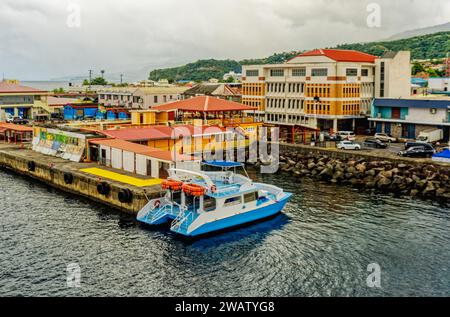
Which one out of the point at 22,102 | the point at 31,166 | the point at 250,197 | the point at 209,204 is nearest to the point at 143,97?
the point at 22,102

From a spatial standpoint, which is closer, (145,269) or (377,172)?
(145,269)

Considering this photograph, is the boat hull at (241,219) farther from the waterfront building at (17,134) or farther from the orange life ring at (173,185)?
the waterfront building at (17,134)

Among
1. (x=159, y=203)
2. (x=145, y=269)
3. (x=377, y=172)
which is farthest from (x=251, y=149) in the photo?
(x=145, y=269)

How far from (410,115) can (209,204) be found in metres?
37.5

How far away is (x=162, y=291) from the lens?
27.0 meters

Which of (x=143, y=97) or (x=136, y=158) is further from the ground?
(x=143, y=97)

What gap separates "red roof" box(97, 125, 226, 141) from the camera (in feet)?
177

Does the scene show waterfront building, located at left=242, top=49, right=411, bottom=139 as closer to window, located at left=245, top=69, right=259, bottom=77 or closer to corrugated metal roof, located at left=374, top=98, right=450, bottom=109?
window, located at left=245, top=69, right=259, bottom=77

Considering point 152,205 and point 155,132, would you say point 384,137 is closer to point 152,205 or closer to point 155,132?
point 155,132

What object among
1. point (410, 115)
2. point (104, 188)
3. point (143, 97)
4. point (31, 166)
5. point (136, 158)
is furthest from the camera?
point (143, 97)

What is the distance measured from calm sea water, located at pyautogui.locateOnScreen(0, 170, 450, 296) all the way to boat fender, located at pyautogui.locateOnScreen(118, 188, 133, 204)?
4.08 feet

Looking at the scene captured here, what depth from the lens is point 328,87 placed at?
70188 mm

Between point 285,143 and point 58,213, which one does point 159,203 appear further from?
point 285,143
